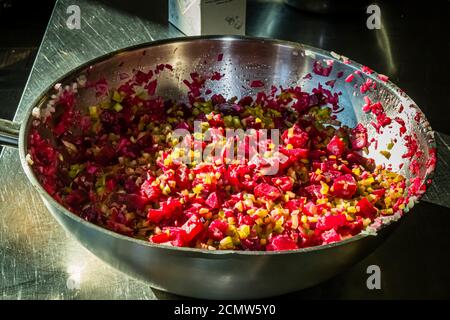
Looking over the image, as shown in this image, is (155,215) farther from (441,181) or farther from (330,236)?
(441,181)

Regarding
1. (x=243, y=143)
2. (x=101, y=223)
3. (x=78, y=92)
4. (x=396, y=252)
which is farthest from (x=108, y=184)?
(x=396, y=252)

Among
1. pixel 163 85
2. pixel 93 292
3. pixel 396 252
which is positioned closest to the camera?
Answer: pixel 93 292

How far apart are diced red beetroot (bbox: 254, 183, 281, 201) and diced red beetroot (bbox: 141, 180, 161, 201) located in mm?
224

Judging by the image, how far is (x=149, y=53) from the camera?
1444 millimetres

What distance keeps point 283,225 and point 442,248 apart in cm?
39

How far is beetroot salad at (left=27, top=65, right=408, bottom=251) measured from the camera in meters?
1.16

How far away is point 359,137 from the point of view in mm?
1443

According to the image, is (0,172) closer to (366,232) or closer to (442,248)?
(366,232)

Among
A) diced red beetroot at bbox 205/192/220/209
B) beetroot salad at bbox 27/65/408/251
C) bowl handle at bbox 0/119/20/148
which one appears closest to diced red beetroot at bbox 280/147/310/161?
beetroot salad at bbox 27/65/408/251

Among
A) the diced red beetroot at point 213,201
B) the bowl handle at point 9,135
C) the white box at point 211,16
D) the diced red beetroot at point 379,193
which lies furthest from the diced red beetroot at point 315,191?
the white box at point 211,16

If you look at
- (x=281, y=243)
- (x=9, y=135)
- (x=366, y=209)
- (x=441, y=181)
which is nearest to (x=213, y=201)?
(x=281, y=243)

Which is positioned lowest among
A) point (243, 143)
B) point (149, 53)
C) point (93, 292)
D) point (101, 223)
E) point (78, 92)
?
point (93, 292)

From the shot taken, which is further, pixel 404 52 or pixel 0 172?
pixel 404 52

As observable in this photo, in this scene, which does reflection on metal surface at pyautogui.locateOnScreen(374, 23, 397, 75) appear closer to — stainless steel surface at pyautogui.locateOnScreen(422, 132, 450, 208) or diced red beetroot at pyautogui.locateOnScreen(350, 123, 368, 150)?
stainless steel surface at pyautogui.locateOnScreen(422, 132, 450, 208)
